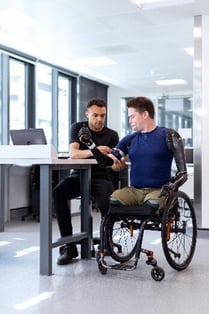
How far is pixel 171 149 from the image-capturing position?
2756 millimetres

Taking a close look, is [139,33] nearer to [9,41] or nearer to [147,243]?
[9,41]

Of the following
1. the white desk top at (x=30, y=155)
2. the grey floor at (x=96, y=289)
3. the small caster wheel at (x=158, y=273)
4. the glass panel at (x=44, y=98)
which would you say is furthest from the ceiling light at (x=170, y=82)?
the small caster wheel at (x=158, y=273)

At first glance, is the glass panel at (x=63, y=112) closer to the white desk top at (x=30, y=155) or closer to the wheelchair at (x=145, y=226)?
the white desk top at (x=30, y=155)

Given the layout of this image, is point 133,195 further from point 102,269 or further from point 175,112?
point 175,112

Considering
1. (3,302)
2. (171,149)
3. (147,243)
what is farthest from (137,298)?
(147,243)

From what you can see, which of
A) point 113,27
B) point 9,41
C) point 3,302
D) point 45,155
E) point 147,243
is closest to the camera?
point 3,302

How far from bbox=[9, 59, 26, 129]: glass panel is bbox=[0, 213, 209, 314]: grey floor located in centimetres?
328

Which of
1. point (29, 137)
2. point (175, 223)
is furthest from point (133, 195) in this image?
point (29, 137)

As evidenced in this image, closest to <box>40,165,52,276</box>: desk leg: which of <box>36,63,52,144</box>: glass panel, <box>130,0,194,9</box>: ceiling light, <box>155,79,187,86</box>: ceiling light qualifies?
<box>130,0,194,9</box>: ceiling light

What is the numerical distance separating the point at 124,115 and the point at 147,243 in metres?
5.94

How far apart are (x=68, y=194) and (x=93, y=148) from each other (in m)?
0.60

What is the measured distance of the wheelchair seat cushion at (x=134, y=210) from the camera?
2.56m

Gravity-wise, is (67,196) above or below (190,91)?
below

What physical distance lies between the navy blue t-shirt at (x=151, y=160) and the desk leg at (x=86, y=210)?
38cm
